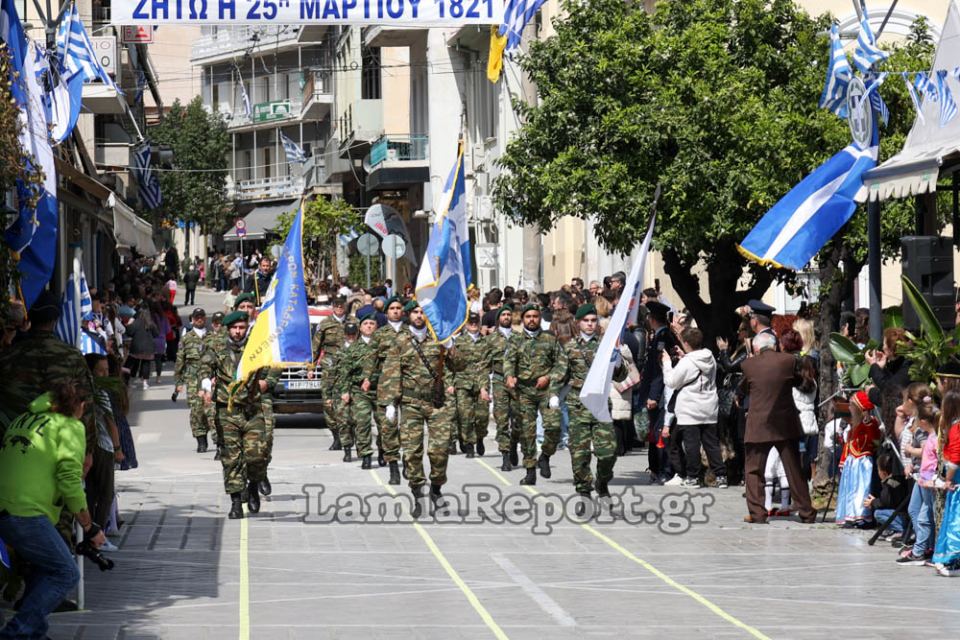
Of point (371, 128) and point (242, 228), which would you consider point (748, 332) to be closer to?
point (371, 128)

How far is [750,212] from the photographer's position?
2220 centimetres

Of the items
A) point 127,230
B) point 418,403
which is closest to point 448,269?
point 418,403

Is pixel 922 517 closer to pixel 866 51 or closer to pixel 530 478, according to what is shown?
pixel 866 51

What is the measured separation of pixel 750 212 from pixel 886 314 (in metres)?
5.63

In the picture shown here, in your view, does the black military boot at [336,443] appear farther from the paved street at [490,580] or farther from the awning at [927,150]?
the awning at [927,150]

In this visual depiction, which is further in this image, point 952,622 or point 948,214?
point 948,214

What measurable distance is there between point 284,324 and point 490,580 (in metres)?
4.33

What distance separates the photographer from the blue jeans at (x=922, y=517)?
526 inches

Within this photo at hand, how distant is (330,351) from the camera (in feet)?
79.1

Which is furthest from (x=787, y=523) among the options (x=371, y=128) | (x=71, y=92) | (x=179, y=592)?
(x=371, y=128)

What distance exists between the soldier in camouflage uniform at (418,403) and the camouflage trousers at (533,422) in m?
1.98

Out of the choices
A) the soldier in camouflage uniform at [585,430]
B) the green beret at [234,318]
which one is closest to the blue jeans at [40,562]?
the green beret at [234,318]

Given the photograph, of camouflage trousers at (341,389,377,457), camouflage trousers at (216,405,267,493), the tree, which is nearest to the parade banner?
camouflage trousers at (216,405,267,493)

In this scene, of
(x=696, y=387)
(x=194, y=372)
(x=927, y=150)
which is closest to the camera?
(x=927, y=150)
